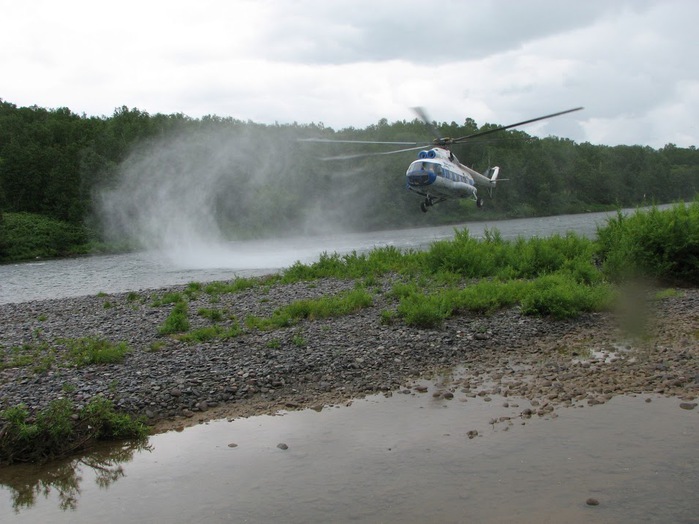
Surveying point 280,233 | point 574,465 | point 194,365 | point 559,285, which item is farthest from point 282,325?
point 280,233

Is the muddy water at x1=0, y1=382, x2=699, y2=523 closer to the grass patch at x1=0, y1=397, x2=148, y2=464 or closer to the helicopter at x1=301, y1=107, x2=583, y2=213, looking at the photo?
the grass patch at x1=0, y1=397, x2=148, y2=464

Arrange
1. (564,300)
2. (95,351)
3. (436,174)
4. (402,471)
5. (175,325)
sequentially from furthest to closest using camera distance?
(436,174), (564,300), (175,325), (95,351), (402,471)

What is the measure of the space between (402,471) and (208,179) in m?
48.4

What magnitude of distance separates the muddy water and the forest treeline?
→ 44250 mm

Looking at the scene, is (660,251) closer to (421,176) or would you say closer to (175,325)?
(421,176)

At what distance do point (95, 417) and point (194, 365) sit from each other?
2764 mm

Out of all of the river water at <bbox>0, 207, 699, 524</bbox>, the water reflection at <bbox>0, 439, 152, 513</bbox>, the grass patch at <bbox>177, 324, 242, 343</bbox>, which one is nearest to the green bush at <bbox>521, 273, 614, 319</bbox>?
the river water at <bbox>0, 207, 699, 524</bbox>

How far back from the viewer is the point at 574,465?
893cm

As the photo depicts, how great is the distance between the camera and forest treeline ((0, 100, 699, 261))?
190 ft

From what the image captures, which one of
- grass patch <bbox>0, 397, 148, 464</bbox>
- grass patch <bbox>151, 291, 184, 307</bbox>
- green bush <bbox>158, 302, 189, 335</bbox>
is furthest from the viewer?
grass patch <bbox>151, 291, 184, 307</bbox>

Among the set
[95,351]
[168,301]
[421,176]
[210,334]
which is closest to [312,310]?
[210,334]

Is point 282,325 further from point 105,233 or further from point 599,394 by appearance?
point 105,233

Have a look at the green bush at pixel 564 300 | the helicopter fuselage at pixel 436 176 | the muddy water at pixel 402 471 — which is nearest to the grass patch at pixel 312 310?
the green bush at pixel 564 300

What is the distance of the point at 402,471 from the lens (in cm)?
907
